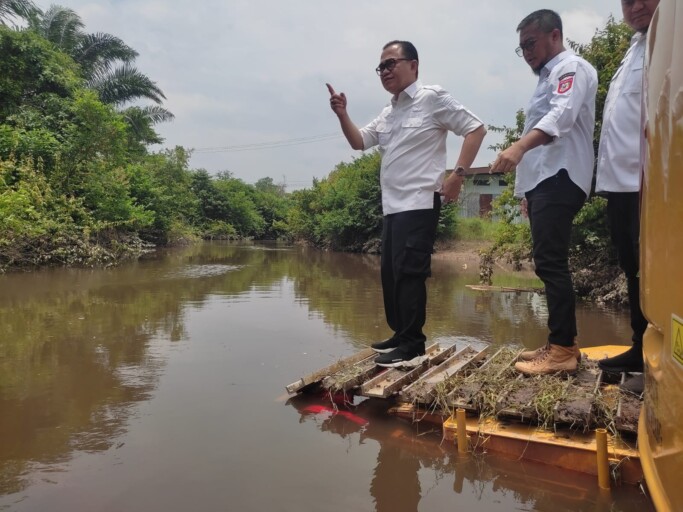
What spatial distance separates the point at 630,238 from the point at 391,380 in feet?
4.81

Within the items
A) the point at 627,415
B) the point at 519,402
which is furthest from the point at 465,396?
the point at 627,415

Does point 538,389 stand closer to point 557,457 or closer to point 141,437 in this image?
point 557,457

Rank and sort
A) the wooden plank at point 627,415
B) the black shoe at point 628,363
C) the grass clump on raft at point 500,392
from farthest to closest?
the black shoe at point 628,363 < the grass clump on raft at point 500,392 < the wooden plank at point 627,415

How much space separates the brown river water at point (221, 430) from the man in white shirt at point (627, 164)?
83 centimetres

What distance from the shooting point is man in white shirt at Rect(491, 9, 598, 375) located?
2.77 meters

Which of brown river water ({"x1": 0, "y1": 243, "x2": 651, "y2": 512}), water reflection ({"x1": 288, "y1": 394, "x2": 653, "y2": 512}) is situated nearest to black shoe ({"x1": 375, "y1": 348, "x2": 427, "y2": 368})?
brown river water ({"x1": 0, "y1": 243, "x2": 651, "y2": 512})

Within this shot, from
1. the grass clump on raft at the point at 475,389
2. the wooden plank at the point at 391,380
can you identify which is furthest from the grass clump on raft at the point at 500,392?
the wooden plank at the point at 391,380

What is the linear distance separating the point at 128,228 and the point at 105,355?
13.6 m

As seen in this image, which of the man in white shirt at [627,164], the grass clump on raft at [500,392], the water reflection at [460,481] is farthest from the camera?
the man in white shirt at [627,164]

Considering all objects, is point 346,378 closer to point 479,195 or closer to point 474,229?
point 474,229

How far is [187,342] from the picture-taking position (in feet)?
15.8

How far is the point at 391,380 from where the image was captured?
3078 mm

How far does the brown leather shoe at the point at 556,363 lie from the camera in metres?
2.81

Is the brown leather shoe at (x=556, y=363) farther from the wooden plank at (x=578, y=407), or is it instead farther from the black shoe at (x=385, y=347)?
the black shoe at (x=385, y=347)
